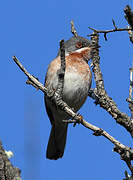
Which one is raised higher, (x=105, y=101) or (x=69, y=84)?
(x=69, y=84)

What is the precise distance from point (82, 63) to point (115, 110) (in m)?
2.80

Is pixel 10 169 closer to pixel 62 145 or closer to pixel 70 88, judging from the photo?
pixel 70 88

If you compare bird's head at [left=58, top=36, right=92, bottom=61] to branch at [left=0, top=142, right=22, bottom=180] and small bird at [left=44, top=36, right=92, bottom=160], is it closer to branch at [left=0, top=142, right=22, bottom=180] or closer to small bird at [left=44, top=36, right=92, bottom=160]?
small bird at [left=44, top=36, right=92, bottom=160]

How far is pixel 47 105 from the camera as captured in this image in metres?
7.55

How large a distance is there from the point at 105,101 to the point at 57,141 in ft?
11.1

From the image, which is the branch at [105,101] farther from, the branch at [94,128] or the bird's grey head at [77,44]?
the bird's grey head at [77,44]

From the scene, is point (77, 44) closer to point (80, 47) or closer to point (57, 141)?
point (80, 47)

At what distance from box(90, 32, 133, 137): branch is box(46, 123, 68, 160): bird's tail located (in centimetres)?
292

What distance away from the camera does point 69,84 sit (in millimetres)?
6801

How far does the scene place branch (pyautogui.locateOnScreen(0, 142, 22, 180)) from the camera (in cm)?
342

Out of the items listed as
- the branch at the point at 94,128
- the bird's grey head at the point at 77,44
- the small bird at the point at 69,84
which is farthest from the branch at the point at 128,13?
the bird's grey head at the point at 77,44

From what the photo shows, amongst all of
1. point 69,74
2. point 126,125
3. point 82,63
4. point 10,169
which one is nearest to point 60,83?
point 126,125

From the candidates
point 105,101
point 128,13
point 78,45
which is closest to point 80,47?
point 78,45

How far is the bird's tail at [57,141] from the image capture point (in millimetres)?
7802
